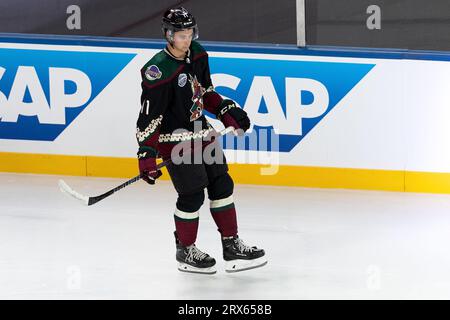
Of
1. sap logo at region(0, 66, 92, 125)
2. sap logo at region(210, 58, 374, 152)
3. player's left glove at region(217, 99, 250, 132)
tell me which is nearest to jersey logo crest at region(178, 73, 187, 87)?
player's left glove at region(217, 99, 250, 132)

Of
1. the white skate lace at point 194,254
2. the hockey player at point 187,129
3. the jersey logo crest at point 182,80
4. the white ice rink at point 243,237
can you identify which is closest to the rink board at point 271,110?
the white ice rink at point 243,237

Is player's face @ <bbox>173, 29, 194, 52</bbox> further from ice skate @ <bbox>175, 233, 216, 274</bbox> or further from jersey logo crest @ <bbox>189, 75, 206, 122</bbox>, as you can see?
ice skate @ <bbox>175, 233, 216, 274</bbox>

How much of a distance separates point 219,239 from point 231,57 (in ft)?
4.58

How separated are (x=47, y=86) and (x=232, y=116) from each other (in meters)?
2.30

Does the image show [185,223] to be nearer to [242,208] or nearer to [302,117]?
[242,208]

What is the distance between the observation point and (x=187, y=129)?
5434mm

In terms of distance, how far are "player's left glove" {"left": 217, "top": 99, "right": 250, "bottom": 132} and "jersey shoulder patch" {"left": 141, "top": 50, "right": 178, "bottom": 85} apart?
329mm

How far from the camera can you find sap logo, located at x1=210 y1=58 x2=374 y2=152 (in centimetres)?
705

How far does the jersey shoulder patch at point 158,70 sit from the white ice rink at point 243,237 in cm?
90

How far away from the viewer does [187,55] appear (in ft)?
17.7

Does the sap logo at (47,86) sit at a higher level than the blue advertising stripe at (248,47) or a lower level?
lower

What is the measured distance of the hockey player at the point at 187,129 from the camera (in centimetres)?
529

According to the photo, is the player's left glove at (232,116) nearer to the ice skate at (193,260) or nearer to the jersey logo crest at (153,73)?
the jersey logo crest at (153,73)

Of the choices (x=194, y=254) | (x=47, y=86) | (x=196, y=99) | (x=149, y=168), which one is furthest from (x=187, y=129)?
(x=47, y=86)
